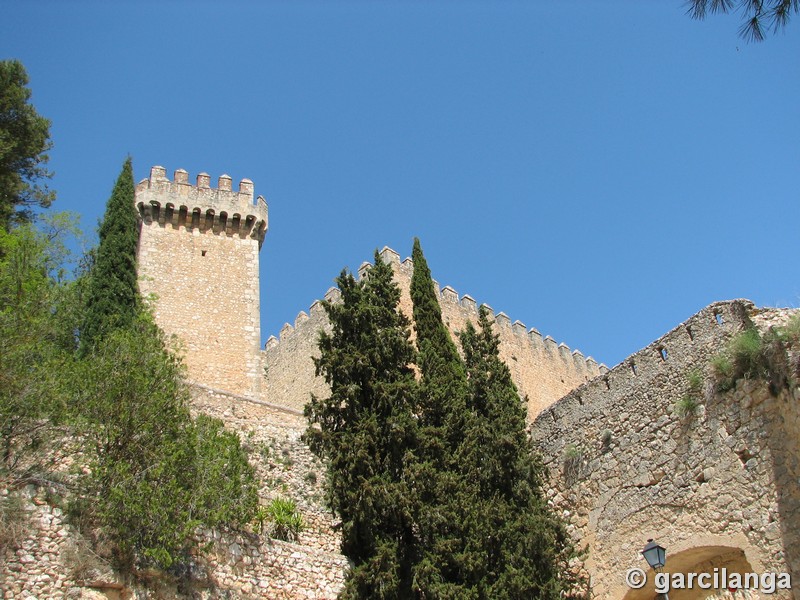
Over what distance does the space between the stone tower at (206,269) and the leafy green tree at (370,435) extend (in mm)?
8444

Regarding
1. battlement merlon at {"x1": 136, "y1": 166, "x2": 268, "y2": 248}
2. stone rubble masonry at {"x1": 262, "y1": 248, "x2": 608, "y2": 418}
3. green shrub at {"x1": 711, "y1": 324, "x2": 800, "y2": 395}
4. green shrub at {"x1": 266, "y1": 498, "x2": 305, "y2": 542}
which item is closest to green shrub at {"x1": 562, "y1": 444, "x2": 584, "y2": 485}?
green shrub at {"x1": 711, "y1": 324, "x2": 800, "y2": 395}

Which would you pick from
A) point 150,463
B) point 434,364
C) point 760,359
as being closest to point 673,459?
point 760,359

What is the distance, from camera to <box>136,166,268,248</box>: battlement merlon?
22906 mm

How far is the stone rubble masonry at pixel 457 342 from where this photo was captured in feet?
77.7

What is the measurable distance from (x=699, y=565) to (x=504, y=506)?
2.89 metres

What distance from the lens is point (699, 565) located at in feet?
39.2

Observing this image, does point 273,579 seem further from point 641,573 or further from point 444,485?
point 641,573

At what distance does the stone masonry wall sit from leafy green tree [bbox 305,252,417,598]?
3.33 metres

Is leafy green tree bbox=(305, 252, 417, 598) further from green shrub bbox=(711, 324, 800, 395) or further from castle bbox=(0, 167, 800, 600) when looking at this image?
green shrub bbox=(711, 324, 800, 395)

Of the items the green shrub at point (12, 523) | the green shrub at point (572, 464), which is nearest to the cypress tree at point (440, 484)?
the green shrub at point (572, 464)

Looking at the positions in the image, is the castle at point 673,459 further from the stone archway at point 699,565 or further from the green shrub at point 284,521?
the green shrub at point 284,521

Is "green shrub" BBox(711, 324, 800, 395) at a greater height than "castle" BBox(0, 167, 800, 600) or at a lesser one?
greater

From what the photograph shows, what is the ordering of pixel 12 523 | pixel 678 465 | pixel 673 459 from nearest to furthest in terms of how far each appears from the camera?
pixel 12 523 → pixel 678 465 → pixel 673 459

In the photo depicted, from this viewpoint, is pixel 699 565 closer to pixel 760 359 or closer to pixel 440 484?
pixel 760 359
